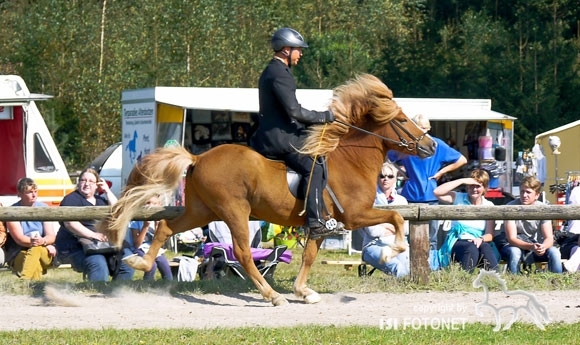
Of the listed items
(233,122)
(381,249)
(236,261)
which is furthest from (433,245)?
(233,122)

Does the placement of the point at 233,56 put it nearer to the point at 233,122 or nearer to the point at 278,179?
the point at 233,122

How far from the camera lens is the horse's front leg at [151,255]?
966cm

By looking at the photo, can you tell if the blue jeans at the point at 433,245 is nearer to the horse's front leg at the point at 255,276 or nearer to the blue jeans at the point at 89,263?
the horse's front leg at the point at 255,276

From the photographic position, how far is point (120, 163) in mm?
23312

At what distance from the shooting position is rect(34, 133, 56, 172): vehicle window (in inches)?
706

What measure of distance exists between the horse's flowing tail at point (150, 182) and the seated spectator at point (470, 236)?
3.42 metres

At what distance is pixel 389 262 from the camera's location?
36.2 feet

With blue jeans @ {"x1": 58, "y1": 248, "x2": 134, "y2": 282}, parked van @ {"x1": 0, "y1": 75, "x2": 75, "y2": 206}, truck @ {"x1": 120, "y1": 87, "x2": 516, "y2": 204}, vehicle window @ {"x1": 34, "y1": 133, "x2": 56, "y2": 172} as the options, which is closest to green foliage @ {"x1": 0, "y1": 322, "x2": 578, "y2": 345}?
blue jeans @ {"x1": 58, "y1": 248, "x2": 134, "y2": 282}

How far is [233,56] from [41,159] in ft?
59.9

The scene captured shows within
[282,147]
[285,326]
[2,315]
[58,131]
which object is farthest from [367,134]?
[58,131]

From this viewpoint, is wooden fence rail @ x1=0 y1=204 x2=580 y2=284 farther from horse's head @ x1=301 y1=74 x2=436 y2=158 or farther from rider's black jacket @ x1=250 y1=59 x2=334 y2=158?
rider's black jacket @ x1=250 y1=59 x2=334 y2=158

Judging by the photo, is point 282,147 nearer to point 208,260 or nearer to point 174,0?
point 208,260

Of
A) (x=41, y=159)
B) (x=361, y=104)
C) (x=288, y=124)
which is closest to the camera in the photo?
(x=288, y=124)

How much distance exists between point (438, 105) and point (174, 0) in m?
14.7
